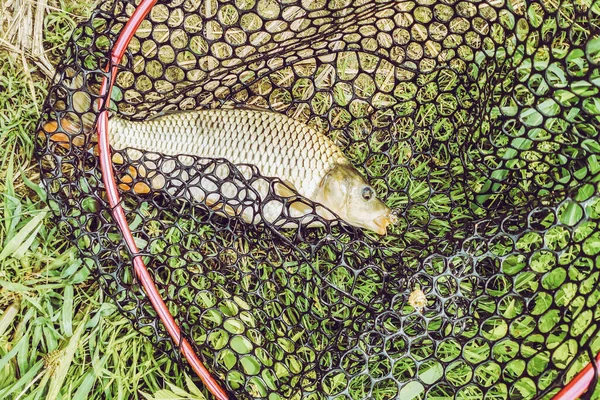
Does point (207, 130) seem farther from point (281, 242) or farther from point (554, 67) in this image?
point (554, 67)

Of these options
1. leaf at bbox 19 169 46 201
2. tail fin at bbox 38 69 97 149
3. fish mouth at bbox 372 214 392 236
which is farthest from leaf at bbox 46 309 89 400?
fish mouth at bbox 372 214 392 236

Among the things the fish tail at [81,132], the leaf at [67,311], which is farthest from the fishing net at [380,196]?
the leaf at [67,311]

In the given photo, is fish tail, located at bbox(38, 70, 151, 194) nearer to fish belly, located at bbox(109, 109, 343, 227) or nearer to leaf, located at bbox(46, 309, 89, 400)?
fish belly, located at bbox(109, 109, 343, 227)

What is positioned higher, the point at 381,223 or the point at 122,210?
the point at 122,210

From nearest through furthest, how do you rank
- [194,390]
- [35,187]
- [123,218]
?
[123,218] → [194,390] → [35,187]

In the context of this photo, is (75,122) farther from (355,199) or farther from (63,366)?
(355,199)

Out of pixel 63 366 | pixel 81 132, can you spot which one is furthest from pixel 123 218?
pixel 63 366

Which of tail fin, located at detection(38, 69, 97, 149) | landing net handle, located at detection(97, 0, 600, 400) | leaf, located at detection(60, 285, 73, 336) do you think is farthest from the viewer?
leaf, located at detection(60, 285, 73, 336)

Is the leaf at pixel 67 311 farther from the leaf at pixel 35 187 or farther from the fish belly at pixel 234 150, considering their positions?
the fish belly at pixel 234 150
